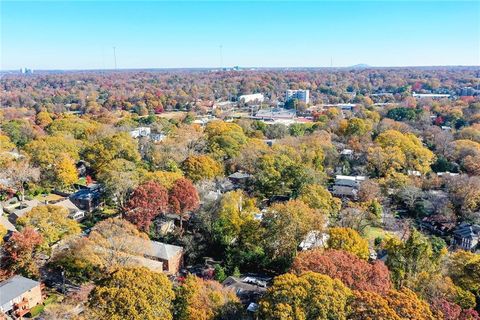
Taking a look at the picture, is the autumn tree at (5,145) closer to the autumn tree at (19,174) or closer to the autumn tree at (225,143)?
the autumn tree at (19,174)

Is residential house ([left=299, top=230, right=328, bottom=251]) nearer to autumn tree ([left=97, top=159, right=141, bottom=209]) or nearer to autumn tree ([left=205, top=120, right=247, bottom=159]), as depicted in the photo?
autumn tree ([left=97, top=159, right=141, bottom=209])

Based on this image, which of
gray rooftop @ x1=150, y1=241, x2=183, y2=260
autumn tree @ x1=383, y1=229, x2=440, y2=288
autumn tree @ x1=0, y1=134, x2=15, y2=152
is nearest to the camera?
autumn tree @ x1=383, y1=229, x2=440, y2=288

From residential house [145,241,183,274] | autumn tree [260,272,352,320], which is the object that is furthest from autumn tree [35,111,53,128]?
autumn tree [260,272,352,320]

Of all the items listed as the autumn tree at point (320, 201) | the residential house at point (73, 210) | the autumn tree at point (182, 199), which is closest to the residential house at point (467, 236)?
the autumn tree at point (320, 201)

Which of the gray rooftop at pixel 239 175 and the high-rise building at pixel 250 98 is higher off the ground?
the high-rise building at pixel 250 98

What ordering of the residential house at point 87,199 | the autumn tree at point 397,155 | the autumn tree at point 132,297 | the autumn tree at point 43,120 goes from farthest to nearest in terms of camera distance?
the autumn tree at point 43,120
the autumn tree at point 397,155
the residential house at point 87,199
the autumn tree at point 132,297

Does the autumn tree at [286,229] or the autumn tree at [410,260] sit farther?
the autumn tree at [286,229]

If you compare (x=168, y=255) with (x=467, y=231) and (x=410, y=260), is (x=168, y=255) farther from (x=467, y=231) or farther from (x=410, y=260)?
(x=467, y=231)

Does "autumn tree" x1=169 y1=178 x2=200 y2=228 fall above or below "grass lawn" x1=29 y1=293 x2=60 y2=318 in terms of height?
above
